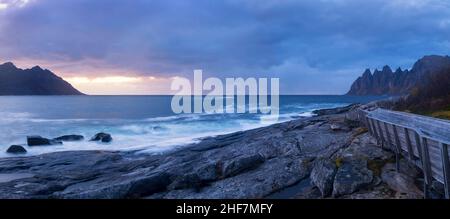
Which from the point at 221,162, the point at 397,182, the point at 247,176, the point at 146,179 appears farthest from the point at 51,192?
the point at 397,182

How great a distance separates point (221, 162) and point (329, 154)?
12.2 feet

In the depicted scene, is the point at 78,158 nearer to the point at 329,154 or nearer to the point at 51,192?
the point at 51,192

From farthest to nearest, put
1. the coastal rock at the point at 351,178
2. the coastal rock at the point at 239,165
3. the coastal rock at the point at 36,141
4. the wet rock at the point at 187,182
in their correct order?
the coastal rock at the point at 36,141 < the coastal rock at the point at 239,165 < the wet rock at the point at 187,182 < the coastal rock at the point at 351,178

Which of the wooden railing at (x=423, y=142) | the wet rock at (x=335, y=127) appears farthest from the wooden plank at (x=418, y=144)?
the wet rock at (x=335, y=127)

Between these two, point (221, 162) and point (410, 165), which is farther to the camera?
point (221, 162)

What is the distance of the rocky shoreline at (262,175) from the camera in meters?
10.1

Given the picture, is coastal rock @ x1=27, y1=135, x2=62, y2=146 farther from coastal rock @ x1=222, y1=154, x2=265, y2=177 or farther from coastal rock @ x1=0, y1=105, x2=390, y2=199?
coastal rock @ x1=222, y1=154, x2=265, y2=177

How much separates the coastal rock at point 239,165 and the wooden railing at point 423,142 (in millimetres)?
4077

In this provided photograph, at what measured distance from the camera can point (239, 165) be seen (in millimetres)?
14125

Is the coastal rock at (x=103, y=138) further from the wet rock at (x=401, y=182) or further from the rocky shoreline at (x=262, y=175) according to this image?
the wet rock at (x=401, y=182)

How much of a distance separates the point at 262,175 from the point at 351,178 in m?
→ 3.54
